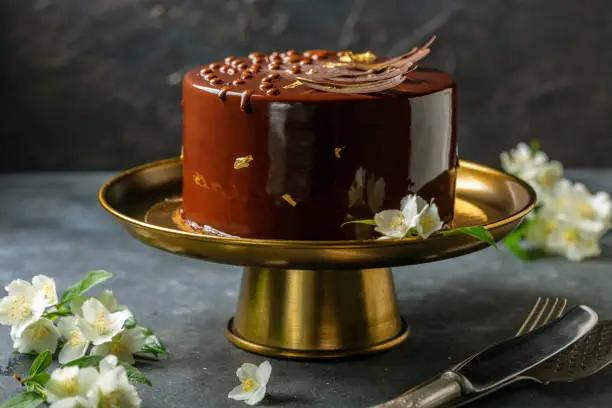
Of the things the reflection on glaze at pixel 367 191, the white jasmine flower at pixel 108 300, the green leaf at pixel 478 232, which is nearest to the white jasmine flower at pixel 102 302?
the white jasmine flower at pixel 108 300

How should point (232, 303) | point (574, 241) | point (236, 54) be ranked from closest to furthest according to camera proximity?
point (232, 303)
point (574, 241)
point (236, 54)

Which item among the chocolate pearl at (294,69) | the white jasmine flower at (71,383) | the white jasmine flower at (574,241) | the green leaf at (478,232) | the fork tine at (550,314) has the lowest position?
the white jasmine flower at (574,241)

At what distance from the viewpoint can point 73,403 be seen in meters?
1.12

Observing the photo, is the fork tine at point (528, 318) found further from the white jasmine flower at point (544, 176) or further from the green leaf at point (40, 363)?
the green leaf at point (40, 363)

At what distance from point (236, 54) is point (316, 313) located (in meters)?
1.10

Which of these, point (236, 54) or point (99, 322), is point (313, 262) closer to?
point (99, 322)

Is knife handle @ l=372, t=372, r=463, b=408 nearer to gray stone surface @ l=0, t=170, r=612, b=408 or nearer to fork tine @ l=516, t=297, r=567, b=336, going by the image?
gray stone surface @ l=0, t=170, r=612, b=408

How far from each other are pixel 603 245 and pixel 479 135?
0.57 m

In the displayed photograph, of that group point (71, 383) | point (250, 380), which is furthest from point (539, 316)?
point (71, 383)

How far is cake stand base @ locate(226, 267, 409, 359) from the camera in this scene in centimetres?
139

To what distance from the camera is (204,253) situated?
1258 mm

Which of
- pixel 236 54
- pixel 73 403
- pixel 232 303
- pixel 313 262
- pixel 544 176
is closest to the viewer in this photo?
pixel 73 403

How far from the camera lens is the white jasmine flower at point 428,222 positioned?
1.23 meters

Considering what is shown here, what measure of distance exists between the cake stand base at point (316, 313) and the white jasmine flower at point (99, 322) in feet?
0.64
